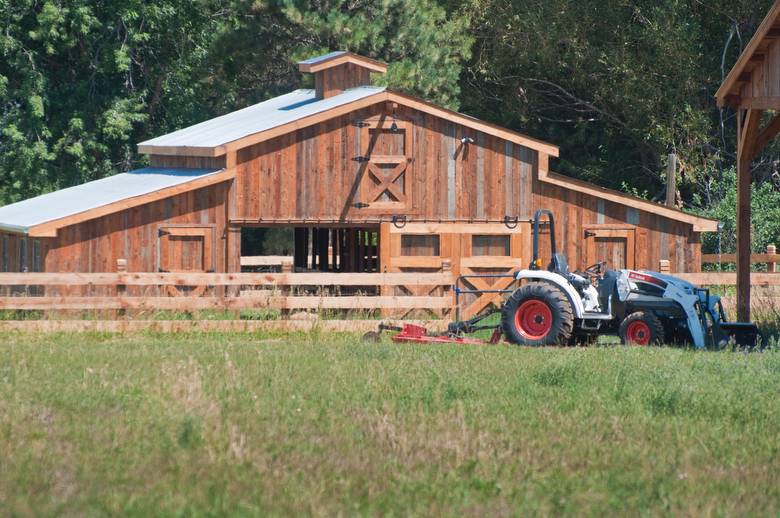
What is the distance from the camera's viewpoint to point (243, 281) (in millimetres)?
20500

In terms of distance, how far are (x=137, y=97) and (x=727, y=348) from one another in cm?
3121

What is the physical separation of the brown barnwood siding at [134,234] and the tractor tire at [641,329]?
10838 millimetres

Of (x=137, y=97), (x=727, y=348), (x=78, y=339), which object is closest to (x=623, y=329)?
(x=727, y=348)

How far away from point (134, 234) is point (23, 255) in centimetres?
392

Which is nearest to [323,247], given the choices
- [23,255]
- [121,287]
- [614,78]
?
[23,255]

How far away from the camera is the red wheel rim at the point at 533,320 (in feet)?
59.9

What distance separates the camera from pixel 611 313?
18.5 m

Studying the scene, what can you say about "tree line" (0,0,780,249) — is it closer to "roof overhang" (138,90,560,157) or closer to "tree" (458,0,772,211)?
"tree" (458,0,772,211)

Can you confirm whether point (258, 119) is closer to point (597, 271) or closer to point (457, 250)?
point (457, 250)

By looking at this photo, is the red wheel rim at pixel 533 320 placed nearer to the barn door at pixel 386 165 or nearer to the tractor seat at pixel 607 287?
the tractor seat at pixel 607 287

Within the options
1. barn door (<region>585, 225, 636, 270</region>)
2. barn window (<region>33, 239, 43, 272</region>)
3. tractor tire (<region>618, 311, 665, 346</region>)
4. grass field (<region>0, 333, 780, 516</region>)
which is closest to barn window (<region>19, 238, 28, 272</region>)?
barn window (<region>33, 239, 43, 272</region>)

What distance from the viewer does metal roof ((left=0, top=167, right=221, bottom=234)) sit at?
83.0ft

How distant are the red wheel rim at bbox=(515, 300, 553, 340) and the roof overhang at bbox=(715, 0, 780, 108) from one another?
4.42 m

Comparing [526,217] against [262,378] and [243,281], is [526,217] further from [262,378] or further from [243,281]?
[262,378]
